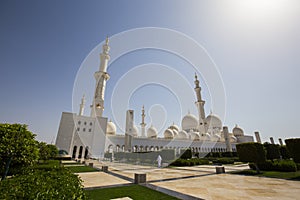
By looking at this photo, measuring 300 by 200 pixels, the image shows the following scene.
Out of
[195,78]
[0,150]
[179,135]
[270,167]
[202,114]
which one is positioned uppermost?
[195,78]

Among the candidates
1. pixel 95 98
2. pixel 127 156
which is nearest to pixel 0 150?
pixel 127 156

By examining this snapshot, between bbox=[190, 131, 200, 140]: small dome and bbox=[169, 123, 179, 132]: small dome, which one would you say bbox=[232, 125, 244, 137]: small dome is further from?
bbox=[169, 123, 179, 132]: small dome

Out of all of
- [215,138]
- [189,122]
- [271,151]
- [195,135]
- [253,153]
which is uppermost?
[189,122]

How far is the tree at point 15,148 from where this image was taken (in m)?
5.30

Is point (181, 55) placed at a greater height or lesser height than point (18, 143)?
greater

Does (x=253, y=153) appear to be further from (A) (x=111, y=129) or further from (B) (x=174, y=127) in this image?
(B) (x=174, y=127)

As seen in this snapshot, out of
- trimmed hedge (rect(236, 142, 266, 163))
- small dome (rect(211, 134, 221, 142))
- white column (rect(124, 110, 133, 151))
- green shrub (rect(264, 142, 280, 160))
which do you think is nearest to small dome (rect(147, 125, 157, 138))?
white column (rect(124, 110, 133, 151))

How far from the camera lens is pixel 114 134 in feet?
113

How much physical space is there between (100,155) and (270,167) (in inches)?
1036

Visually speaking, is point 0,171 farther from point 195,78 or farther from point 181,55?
point 195,78

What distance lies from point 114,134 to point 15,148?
97.9ft

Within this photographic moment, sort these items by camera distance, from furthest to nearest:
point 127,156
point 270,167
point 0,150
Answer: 1. point 127,156
2. point 270,167
3. point 0,150

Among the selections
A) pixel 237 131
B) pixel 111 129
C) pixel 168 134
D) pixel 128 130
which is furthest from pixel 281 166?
pixel 237 131

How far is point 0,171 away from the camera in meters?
5.48
